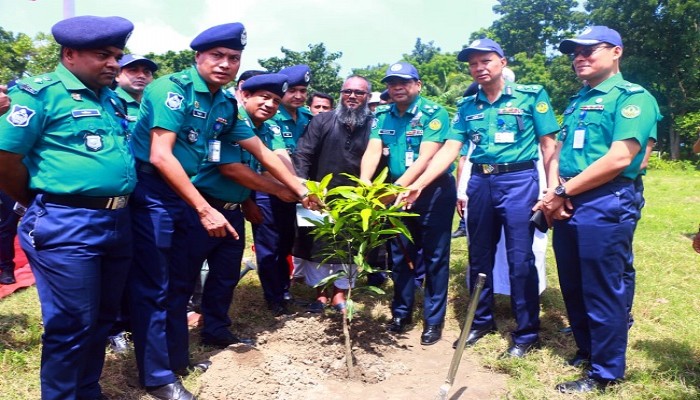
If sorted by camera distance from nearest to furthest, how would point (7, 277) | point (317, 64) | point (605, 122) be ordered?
point (605, 122), point (7, 277), point (317, 64)

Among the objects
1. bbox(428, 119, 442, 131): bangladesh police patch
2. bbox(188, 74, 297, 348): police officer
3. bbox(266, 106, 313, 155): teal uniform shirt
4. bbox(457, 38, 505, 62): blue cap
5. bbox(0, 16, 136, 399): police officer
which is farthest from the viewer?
bbox(266, 106, 313, 155): teal uniform shirt

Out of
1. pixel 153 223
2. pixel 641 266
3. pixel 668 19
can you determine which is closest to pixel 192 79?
pixel 153 223

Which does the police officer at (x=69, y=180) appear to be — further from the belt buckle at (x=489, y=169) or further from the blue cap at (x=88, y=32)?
the belt buckle at (x=489, y=169)

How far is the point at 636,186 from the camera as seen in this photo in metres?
3.30

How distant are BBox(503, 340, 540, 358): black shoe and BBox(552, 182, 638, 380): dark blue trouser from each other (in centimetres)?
56

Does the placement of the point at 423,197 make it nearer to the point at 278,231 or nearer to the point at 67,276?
the point at 278,231

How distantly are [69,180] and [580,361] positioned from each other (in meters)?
3.25

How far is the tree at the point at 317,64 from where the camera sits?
30552mm

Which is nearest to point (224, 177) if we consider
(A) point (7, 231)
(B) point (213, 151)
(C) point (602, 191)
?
(B) point (213, 151)

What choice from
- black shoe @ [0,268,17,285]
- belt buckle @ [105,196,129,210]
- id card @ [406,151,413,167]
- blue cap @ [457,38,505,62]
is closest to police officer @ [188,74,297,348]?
belt buckle @ [105,196,129,210]

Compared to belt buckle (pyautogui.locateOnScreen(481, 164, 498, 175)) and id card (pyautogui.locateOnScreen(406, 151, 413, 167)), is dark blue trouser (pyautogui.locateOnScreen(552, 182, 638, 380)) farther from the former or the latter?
id card (pyautogui.locateOnScreen(406, 151, 413, 167))

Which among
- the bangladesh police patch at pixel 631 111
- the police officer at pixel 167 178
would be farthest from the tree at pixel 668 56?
the police officer at pixel 167 178

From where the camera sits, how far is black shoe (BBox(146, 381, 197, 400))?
9.64 feet

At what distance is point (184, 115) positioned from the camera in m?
2.89
